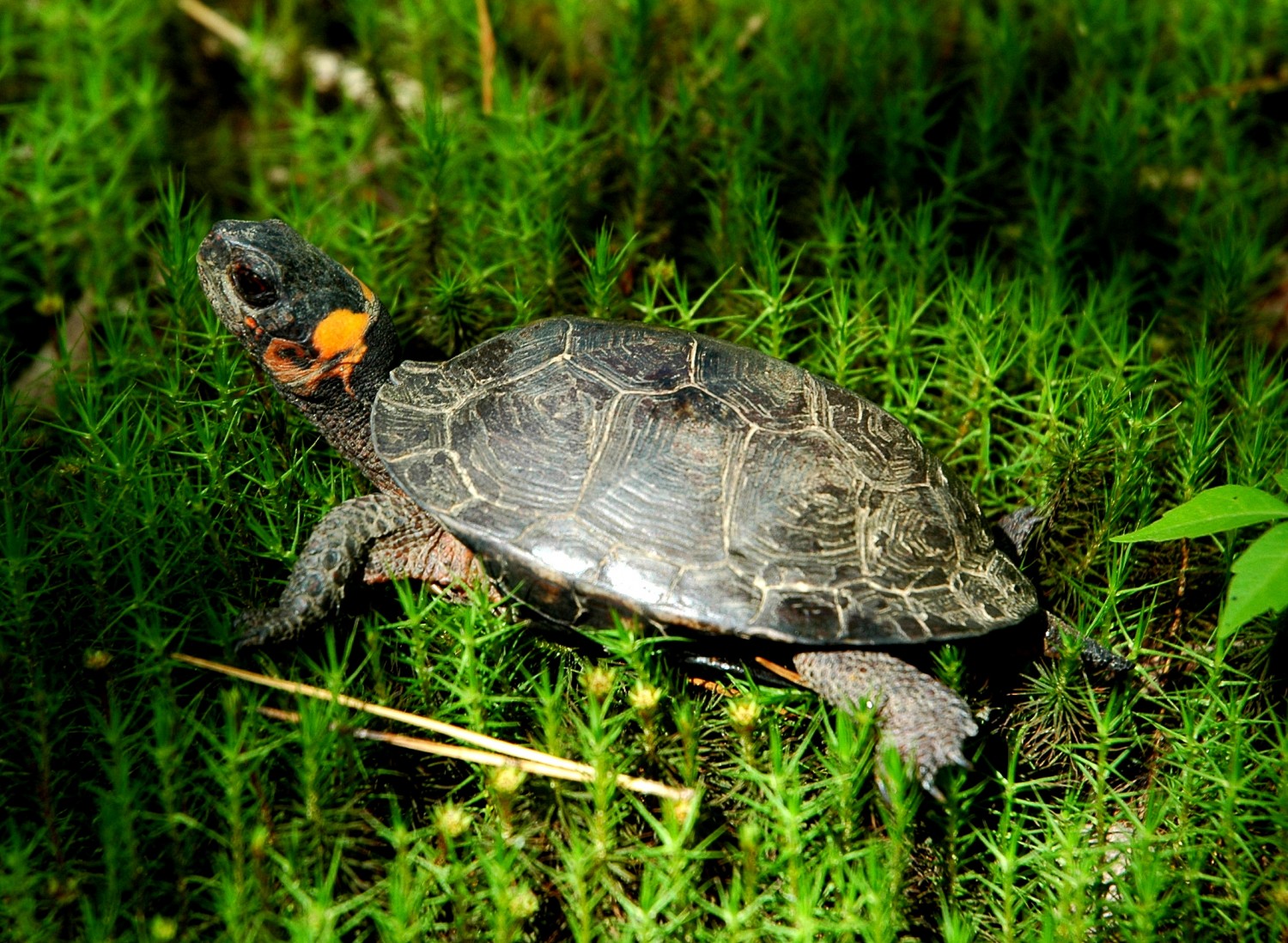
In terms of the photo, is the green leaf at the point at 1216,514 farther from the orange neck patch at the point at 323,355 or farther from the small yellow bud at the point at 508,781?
the orange neck patch at the point at 323,355

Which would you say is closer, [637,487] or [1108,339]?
[637,487]

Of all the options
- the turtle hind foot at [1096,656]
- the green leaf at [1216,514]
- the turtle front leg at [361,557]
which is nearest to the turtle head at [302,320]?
the turtle front leg at [361,557]

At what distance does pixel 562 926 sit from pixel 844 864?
617 millimetres

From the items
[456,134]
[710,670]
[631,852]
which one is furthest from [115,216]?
[631,852]

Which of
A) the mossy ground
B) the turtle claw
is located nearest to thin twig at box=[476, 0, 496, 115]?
the mossy ground

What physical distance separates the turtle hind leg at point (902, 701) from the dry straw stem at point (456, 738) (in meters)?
0.42

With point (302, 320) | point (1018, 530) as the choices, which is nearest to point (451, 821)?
point (302, 320)

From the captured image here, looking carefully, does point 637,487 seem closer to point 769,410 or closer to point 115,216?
point 769,410

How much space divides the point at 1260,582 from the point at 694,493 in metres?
1.22

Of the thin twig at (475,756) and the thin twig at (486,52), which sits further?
the thin twig at (486,52)

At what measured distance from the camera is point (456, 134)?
3734 millimetres

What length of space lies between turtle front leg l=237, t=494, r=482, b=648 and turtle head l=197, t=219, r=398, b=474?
9.9 inches

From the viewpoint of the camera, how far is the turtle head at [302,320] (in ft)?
8.92

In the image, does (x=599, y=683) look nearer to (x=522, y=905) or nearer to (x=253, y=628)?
(x=522, y=905)
